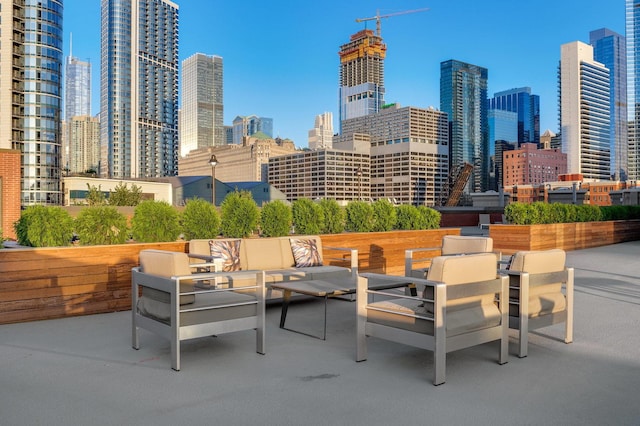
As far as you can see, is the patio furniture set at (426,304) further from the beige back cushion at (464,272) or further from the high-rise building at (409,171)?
the high-rise building at (409,171)

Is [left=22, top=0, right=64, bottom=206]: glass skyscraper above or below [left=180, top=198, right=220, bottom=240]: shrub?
above

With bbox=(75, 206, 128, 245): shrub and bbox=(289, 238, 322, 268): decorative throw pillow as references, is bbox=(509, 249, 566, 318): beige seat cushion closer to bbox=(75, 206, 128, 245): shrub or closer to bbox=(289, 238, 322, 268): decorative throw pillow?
bbox=(289, 238, 322, 268): decorative throw pillow

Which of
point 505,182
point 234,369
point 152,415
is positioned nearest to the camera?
point 152,415

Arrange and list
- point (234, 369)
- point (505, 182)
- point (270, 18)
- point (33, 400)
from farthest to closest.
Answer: point (505, 182) → point (270, 18) → point (234, 369) → point (33, 400)

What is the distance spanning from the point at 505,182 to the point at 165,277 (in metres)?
151

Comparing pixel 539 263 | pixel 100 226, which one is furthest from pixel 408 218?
pixel 100 226

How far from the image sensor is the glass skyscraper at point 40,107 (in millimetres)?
59844

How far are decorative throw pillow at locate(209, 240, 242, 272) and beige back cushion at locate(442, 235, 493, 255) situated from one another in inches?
96.7

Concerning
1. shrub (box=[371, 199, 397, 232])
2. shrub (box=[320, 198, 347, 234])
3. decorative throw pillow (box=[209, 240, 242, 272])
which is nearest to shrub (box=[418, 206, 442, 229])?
shrub (box=[371, 199, 397, 232])

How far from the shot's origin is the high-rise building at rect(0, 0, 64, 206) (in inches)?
2322

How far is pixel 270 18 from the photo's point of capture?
139ft

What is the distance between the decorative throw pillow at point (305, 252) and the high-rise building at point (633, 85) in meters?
146

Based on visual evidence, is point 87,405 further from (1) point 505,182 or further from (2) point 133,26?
(1) point 505,182

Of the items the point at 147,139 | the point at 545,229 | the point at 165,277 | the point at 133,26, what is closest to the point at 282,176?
the point at 147,139
